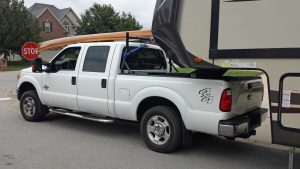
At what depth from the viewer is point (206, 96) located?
5379 mm

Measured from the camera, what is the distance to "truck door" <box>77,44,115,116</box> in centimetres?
677

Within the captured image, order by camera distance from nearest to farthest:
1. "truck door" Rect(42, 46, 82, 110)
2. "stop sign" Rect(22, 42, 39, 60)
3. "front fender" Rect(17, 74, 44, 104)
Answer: "truck door" Rect(42, 46, 82, 110)
"front fender" Rect(17, 74, 44, 104)
"stop sign" Rect(22, 42, 39, 60)

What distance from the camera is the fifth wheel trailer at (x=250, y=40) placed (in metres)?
4.19

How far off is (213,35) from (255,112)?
1.96 m

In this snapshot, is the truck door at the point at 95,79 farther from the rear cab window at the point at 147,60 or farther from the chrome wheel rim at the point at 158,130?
the chrome wheel rim at the point at 158,130

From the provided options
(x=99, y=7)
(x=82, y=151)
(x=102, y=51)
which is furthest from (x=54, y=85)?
(x=99, y=7)

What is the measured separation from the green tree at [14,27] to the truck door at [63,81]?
113ft

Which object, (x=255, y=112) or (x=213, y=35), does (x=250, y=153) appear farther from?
A: (x=213, y=35)

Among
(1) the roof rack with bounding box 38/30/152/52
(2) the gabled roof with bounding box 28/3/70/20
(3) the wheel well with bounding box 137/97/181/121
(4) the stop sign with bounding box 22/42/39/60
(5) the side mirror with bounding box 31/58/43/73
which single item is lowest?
(3) the wheel well with bounding box 137/97/181/121

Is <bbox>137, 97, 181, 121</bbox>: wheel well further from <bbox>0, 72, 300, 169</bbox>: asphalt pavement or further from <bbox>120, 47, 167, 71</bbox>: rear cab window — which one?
<bbox>120, 47, 167, 71</bbox>: rear cab window

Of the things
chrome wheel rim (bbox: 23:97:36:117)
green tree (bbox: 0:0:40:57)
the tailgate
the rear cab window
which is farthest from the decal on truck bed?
green tree (bbox: 0:0:40:57)

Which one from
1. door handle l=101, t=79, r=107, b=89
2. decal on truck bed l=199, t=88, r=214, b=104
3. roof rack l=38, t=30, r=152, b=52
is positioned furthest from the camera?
roof rack l=38, t=30, r=152, b=52

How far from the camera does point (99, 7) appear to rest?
48.8 meters

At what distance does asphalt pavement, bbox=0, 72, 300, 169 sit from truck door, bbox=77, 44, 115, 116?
0.62 metres
